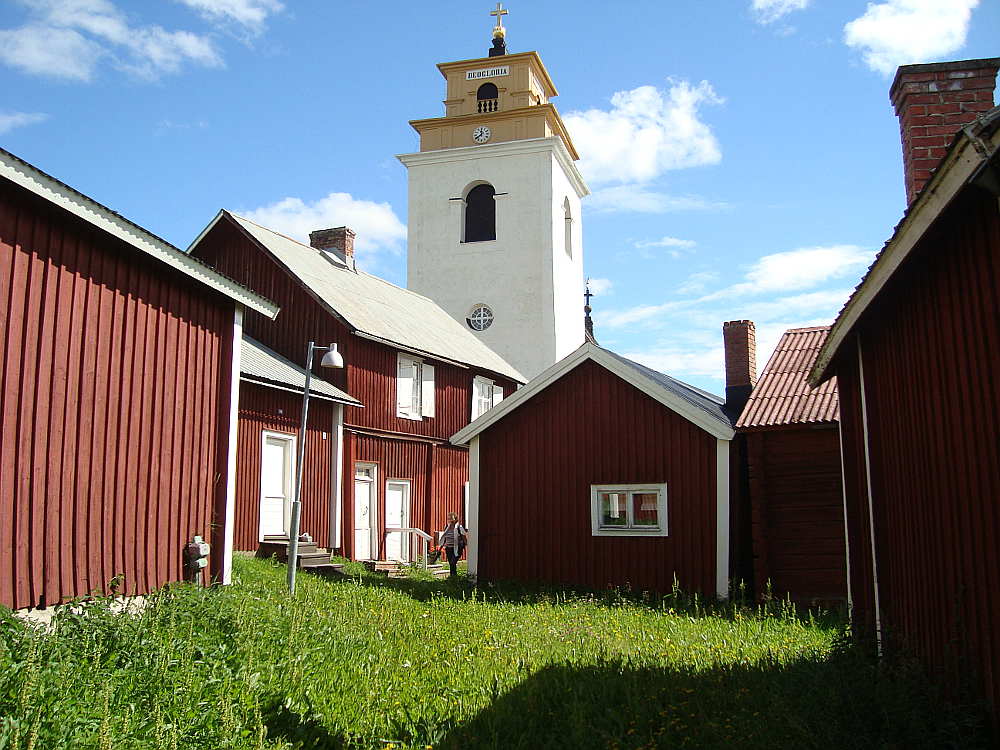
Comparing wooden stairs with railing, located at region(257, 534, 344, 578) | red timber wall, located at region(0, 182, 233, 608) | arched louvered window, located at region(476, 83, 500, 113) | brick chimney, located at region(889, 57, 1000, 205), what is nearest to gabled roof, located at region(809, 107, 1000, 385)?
brick chimney, located at region(889, 57, 1000, 205)

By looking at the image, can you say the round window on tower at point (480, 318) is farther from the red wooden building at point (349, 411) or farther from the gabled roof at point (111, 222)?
the gabled roof at point (111, 222)

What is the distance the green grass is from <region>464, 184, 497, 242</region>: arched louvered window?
30.6 m

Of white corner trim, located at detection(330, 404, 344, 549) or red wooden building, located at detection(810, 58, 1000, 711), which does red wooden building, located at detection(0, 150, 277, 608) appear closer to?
red wooden building, located at detection(810, 58, 1000, 711)

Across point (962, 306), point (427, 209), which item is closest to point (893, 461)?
point (962, 306)

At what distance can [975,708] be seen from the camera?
6.15 meters

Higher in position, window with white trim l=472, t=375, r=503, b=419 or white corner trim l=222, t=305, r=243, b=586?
window with white trim l=472, t=375, r=503, b=419

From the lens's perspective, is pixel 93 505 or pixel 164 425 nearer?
pixel 93 505


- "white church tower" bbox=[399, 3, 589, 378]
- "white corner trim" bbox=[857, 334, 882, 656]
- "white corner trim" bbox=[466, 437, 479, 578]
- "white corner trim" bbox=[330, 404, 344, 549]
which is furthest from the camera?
"white church tower" bbox=[399, 3, 589, 378]

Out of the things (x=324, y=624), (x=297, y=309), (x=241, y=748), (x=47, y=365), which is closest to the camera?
(x=241, y=748)

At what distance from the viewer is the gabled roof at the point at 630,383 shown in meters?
15.8

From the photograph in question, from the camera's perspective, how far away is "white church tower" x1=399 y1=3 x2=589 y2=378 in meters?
39.3

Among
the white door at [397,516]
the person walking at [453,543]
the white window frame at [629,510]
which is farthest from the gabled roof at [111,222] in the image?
the white door at [397,516]

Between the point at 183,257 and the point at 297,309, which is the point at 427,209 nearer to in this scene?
the point at 297,309

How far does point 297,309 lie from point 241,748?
16.4m
